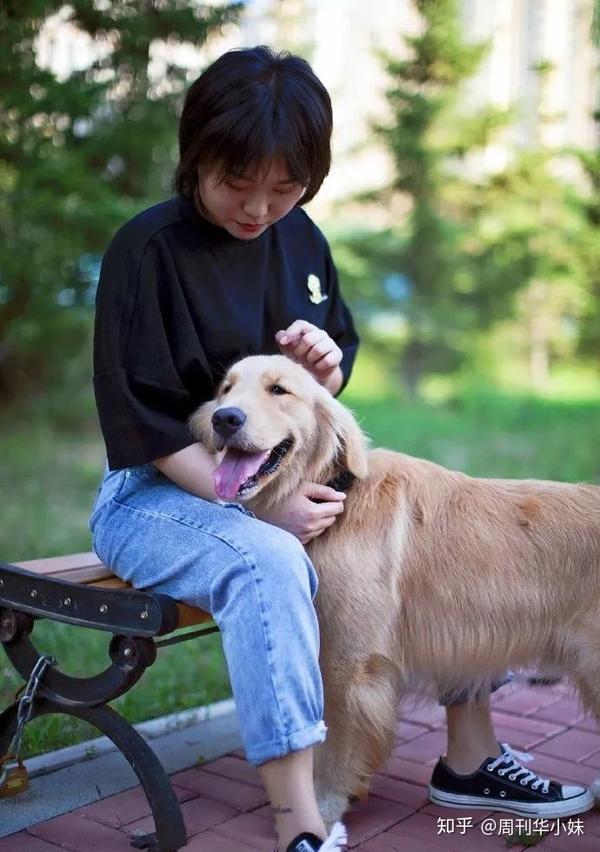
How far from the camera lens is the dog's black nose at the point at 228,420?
225 cm

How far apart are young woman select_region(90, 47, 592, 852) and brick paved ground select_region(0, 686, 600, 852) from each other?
0.22m

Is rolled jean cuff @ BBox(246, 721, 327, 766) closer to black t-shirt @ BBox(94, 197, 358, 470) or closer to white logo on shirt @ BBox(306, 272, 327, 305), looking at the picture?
black t-shirt @ BBox(94, 197, 358, 470)

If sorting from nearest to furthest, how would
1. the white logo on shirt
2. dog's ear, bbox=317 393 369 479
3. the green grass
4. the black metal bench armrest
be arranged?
the black metal bench armrest < dog's ear, bbox=317 393 369 479 < the white logo on shirt < the green grass

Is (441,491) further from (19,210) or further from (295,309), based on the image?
(19,210)

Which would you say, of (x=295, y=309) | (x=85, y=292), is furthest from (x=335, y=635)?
(x=85, y=292)

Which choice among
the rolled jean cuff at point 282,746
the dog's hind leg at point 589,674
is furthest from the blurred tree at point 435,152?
the rolled jean cuff at point 282,746

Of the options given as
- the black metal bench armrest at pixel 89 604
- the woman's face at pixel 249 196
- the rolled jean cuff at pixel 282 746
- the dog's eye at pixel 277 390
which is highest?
the woman's face at pixel 249 196

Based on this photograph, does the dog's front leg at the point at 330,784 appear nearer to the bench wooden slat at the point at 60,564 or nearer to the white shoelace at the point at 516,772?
the white shoelace at the point at 516,772

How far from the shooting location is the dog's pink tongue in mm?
2285

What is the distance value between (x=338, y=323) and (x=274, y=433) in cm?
75

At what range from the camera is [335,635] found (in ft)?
7.88

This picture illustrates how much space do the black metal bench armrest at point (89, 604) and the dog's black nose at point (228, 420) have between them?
1.37 feet

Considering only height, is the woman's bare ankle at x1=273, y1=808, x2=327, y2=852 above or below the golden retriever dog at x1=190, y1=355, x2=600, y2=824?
below

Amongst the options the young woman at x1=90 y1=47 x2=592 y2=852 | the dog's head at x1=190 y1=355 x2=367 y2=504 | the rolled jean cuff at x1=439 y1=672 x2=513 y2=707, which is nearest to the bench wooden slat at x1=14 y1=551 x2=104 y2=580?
the young woman at x1=90 y1=47 x2=592 y2=852
